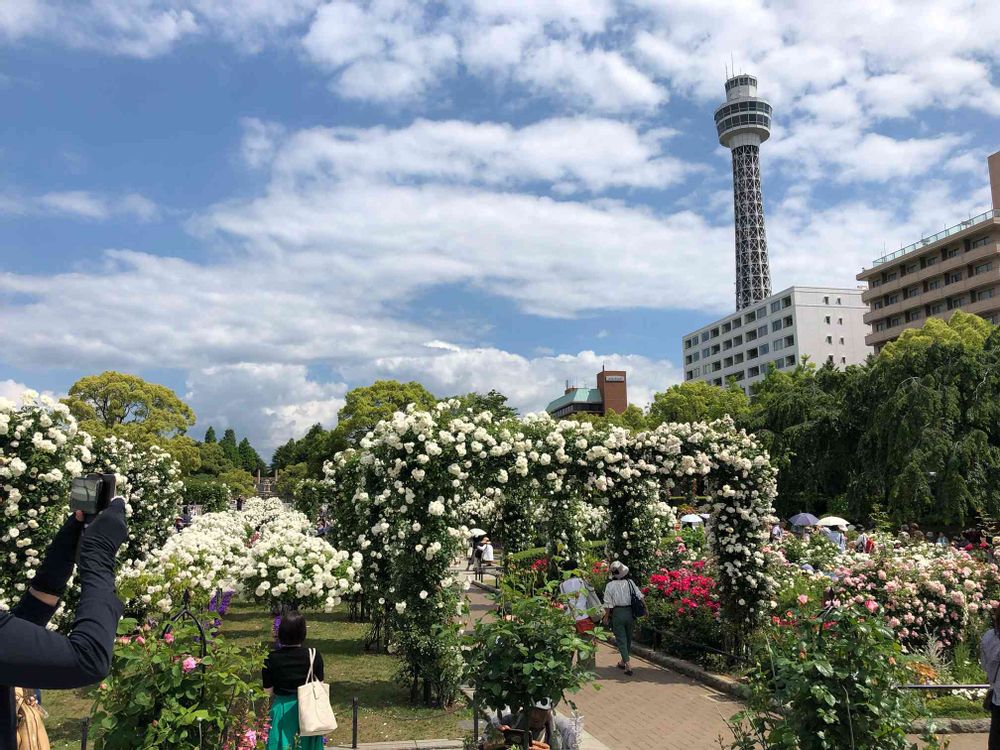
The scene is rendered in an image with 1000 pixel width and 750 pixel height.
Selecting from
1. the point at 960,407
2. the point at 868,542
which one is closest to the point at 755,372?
the point at 960,407

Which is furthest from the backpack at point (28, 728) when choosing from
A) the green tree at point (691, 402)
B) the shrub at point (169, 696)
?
the green tree at point (691, 402)

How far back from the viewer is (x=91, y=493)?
7.50 ft

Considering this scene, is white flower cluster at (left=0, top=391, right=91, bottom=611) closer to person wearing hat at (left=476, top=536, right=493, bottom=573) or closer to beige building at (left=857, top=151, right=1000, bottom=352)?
person wearing hat at (left=476, top=536, right=493, bottom=573)

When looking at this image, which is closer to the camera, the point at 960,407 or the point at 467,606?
the point at 467,606

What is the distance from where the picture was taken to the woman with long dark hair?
18.4ft

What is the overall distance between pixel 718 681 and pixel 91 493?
914 cm

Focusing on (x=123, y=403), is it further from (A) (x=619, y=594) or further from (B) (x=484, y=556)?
(A) (x=619, y=594)

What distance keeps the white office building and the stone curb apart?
68.4 metres

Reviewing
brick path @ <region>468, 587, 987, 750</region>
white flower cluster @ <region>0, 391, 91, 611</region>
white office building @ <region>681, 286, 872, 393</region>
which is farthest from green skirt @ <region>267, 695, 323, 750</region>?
white office building @ <region>681, 286, 872, 393</region>

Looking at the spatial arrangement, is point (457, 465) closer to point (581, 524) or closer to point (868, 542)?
point (581, 524)

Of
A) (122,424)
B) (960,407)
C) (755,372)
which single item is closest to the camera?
(960,407)

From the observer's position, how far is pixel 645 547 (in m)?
13.1

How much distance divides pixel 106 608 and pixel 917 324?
69.8 metres

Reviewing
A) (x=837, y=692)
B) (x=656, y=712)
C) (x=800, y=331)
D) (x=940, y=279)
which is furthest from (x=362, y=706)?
(x=800, y=331)
